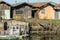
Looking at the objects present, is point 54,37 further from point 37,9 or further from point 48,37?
point 37,9

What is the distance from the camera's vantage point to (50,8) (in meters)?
38.4

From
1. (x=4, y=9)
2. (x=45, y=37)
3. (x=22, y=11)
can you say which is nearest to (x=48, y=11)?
(x=22, y=11)

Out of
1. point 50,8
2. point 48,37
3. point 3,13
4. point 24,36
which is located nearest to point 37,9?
point 50,8

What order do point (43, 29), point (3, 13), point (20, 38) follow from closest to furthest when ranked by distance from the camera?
point (20, 38), point (43, 29), point (3, 13)

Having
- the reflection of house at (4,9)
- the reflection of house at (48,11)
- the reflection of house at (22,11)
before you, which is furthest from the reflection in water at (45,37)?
the reflection of house at (48,11)

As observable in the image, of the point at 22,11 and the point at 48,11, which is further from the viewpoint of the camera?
the point at 48,11

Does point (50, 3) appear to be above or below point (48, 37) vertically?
above

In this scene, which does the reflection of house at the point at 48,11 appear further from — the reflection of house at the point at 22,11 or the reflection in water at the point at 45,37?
the reflection in water at the point at 45,37

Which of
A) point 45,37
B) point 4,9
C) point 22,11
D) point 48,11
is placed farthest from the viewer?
point 48,11

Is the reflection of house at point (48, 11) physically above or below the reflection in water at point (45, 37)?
above

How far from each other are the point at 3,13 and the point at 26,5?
3.65m

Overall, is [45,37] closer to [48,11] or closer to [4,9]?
[4,9]

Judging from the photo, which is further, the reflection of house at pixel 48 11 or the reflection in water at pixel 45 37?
the reflection of house at pixel 48 11

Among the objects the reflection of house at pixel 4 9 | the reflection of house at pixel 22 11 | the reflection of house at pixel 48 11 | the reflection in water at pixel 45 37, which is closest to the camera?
the reflection in water at pixel 45 37
